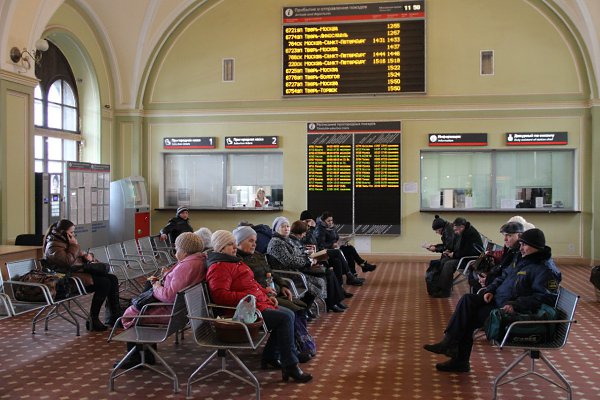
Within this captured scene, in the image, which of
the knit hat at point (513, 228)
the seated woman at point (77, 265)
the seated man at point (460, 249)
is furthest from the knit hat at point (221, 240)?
the seated man at point (460, 249)

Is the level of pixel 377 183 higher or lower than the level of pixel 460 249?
higher

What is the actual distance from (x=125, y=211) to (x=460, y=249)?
7.03m

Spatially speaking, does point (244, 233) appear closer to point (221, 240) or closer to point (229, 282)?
point (221, 240)

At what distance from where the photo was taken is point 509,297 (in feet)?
16.1

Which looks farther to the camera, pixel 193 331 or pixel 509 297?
pixel 509 297

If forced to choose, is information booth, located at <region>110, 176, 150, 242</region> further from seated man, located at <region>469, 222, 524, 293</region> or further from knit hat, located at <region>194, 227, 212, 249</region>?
seated man, located at <region>469, 222, 524, 293</region>

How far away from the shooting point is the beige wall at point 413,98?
39.9 feet

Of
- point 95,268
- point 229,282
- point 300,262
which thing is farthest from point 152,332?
point 300,262

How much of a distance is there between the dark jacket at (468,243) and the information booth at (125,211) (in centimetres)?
686

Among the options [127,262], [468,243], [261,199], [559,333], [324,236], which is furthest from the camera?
[261,199]

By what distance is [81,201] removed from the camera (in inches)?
444

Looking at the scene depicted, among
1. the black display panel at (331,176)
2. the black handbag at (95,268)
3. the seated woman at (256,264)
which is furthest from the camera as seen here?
the black display panel at (331,176)

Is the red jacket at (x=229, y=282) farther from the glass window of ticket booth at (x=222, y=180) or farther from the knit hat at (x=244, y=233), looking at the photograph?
the glass window of ticket booth at (x=222, y=180)

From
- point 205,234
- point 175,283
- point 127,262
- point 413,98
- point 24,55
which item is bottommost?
point 127,262
